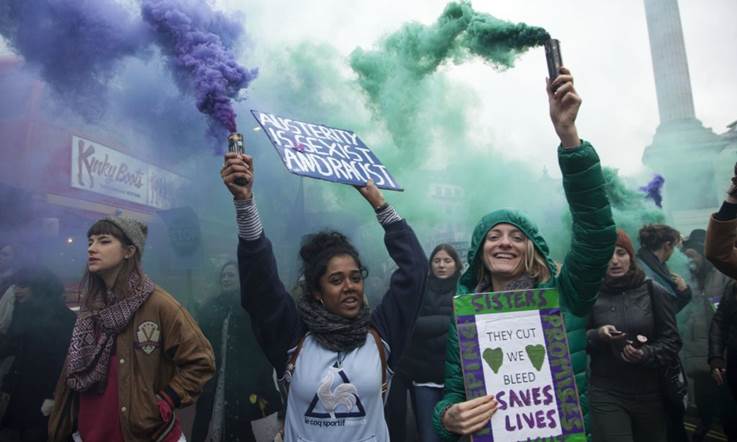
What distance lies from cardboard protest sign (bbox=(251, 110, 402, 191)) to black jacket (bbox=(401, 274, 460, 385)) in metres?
1.53

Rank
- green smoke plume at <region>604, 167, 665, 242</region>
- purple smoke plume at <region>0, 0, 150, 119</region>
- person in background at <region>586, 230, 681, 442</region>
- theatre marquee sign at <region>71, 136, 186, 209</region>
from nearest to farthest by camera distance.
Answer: person in background at <region>586, 230, 681, 442</region>, purple smoke plume at <region>0, 0, 150, 119</region>, theatre marquee sign at <region>71, 136, 186, 209</region>, green smoke plume at <region>604, 167, 665, 242</region>

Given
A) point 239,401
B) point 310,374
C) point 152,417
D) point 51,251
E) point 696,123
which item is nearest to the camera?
point 310,374

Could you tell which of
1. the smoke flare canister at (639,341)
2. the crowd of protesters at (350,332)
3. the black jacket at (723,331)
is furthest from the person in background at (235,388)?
the black jacket at (723,331)

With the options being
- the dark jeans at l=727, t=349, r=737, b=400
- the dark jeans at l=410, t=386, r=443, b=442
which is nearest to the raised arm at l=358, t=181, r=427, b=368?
the dark jeans at l=410, t=386, r=443, b=442

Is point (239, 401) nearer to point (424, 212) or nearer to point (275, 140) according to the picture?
point (275, 140)

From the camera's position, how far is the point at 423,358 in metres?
4.20

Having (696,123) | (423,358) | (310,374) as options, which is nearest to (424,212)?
(423,358)

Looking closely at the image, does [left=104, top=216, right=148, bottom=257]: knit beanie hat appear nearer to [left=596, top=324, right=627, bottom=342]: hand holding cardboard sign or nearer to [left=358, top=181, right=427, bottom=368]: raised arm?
[left=358, top=181, right=427, bottom=368]: raised arm

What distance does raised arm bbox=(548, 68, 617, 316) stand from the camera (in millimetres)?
1885

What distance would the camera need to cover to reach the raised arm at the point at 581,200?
6.18ft

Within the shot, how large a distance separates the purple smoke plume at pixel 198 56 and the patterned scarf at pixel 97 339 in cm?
284

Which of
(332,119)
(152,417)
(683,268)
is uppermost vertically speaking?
(332,119)

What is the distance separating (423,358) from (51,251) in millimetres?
4291

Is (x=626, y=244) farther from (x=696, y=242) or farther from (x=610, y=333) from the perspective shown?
(x=696, y=242)
